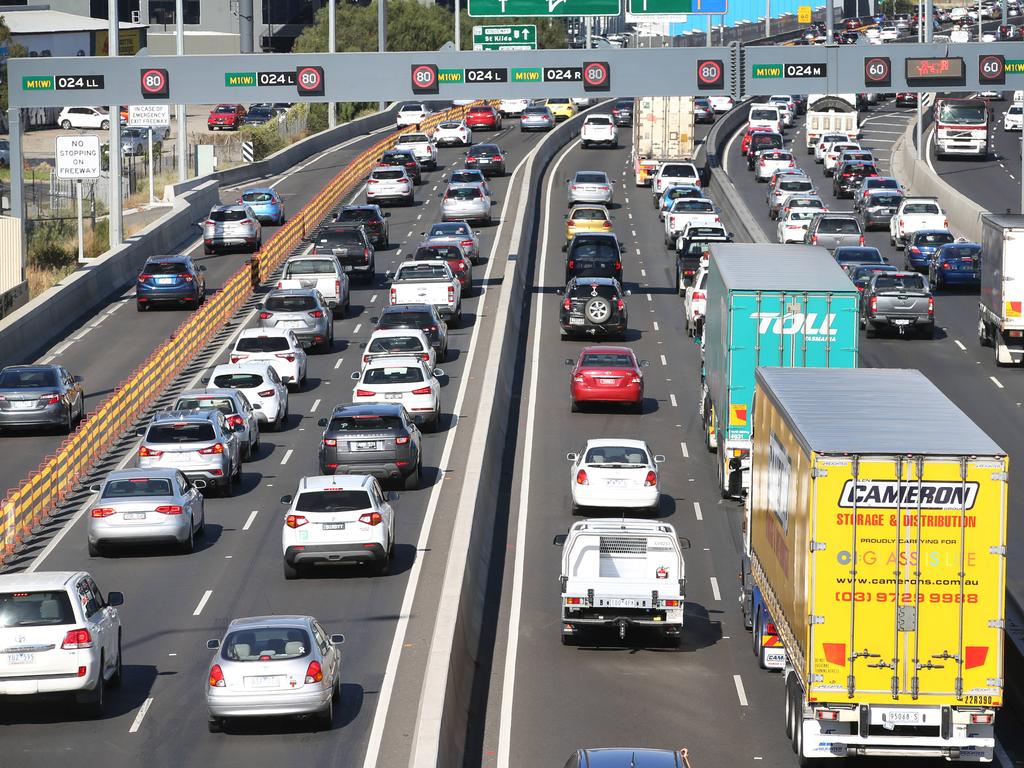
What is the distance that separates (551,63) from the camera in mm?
52250

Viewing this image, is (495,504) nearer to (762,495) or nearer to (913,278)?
(762,495)

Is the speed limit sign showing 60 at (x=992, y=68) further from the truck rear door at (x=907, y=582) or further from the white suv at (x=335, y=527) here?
the truck rear door at (x=907, y=582)

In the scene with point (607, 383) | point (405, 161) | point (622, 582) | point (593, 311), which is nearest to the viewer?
point (622, 582)

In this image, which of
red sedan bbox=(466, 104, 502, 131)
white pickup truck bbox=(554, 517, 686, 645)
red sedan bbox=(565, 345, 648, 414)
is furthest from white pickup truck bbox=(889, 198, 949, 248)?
red sedan bbox=(466, 104, 502, 131)

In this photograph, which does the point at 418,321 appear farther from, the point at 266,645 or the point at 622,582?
the point at 266,645

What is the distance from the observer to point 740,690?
70.2ft

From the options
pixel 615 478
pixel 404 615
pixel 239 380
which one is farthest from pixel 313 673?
pixel 239 380

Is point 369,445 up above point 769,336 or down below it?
below

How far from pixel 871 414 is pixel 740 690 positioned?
417cm

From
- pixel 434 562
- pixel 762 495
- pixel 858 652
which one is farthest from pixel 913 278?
pixel 858 652

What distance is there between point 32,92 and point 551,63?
15.3 metres

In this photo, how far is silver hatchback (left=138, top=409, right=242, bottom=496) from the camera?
30.8 m

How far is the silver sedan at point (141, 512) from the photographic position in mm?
26984

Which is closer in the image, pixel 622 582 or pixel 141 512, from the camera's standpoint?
pixel 622 582
